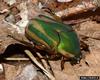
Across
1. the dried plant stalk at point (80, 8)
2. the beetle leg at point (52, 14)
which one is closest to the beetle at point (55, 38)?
the beetle leg at point (52, 14)

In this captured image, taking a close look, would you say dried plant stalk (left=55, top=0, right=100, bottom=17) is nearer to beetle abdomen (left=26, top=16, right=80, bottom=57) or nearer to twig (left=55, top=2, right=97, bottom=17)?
twig (left=55, top=2, right=97, bottom=17)

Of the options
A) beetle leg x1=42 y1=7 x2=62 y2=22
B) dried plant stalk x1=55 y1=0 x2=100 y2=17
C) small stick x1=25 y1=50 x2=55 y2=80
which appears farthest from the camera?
dried plant stalk x1=55 y1=0 x2=100 y2=17

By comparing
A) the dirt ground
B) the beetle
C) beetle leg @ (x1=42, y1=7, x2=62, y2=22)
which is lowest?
the dirt ground

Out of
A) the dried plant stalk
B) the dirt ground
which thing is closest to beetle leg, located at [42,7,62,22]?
the dried plant stalk

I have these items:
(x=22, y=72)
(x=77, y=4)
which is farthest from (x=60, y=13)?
(x=22, y=72)

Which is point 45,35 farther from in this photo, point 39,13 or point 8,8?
point 8,8

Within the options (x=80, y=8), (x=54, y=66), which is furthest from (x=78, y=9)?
(x=54, y=66)

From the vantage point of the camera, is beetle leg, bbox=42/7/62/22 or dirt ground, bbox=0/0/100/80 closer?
dirt ground, bbox=0/0/100/80

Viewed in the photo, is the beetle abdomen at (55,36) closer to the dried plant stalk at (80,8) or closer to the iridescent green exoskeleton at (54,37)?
Result: the iridescent green exoskeleton at (54,37)
